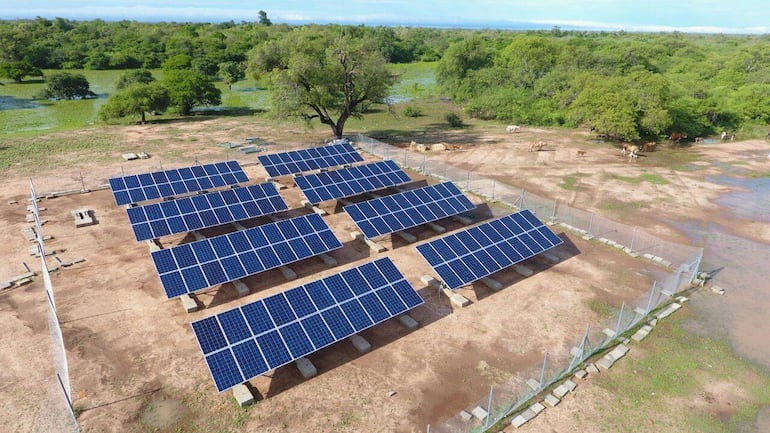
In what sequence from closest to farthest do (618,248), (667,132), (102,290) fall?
(102,290) < (618,248) < (667,132)

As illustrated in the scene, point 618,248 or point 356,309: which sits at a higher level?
point 356,309

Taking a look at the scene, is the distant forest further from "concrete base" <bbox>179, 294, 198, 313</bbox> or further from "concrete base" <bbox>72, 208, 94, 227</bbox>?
"concrete base" <bbox>179, 294, 198, 313</bbox>

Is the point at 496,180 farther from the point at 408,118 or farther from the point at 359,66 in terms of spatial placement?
the point at 408,118

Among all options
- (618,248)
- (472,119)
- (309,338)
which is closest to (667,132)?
(472,119)

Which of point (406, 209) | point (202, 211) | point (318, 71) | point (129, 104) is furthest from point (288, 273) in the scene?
point (129, 104)

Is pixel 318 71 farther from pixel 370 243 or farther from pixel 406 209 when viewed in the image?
pixel 370 243

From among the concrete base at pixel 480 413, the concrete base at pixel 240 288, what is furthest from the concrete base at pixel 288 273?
the concrete base at pixel 480 413

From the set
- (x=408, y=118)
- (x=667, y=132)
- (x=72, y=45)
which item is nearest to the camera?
(x=667, y=132)
